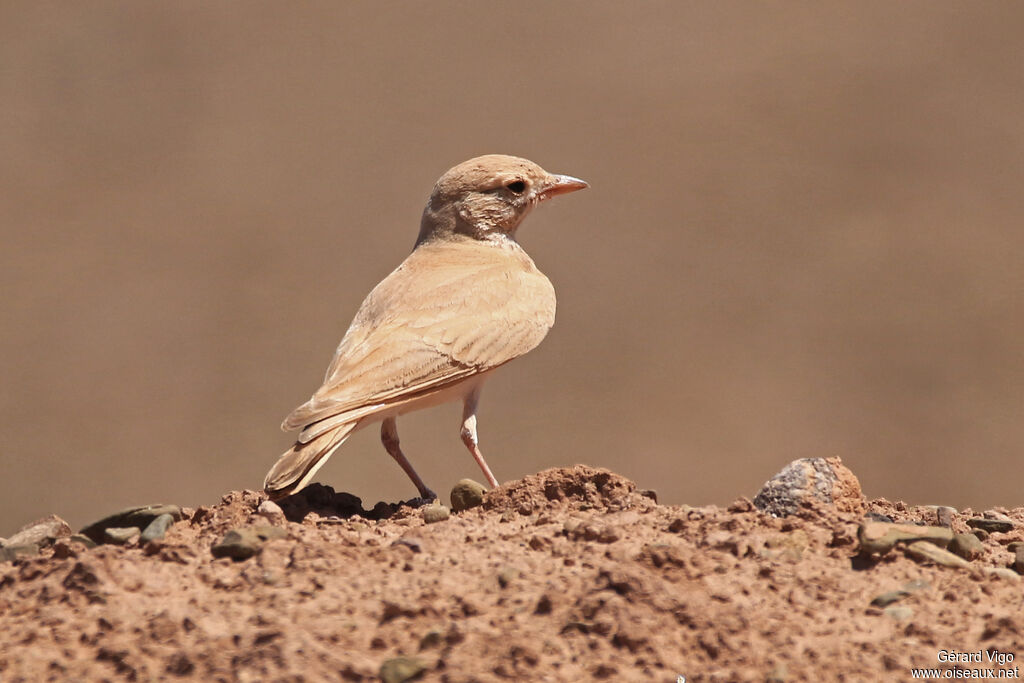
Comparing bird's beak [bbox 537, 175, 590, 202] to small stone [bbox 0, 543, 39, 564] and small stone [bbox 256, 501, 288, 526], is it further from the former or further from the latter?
small stone [bbox 0, 543, 39, 564]

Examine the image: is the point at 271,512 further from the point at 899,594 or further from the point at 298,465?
the point at 899,594

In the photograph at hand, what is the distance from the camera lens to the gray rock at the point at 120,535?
4863mm

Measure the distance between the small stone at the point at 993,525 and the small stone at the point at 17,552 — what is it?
4054mm

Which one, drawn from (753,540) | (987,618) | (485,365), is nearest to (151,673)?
(753,540)

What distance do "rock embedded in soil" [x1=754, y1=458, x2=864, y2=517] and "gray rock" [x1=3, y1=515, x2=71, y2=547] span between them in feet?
9.84

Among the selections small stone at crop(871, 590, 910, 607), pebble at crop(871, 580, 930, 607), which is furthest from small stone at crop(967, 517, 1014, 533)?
small stone at crop(871, 590, 910, 607)

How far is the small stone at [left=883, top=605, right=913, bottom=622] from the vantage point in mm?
3857

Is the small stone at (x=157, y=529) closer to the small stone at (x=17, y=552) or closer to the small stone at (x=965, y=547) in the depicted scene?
the small stone at (x=17, y=552)

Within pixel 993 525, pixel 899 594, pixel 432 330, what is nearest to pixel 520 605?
pixel 899 594

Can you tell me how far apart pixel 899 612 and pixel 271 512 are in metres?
2.70

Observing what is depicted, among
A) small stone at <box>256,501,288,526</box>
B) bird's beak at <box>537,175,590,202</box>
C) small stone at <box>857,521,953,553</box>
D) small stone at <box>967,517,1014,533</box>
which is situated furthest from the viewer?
bird's beak at <box>537,175,590,202</box>

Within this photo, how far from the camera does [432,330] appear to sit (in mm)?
6609

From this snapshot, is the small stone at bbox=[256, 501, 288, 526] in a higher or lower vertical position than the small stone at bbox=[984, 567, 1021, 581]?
higher

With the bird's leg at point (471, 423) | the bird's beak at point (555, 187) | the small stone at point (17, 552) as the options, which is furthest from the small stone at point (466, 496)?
the bird's beak at point (555, 187)
